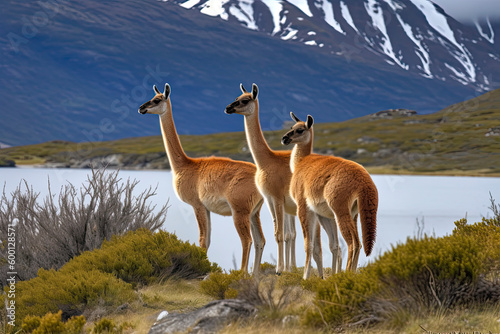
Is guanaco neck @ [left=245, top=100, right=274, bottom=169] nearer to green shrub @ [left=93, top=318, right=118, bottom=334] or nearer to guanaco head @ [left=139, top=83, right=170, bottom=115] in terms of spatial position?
guanaco head @ [left=139, top=83, right=170, bottom=115]

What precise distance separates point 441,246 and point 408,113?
143078 mm

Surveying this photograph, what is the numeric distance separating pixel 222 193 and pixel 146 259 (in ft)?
5.19

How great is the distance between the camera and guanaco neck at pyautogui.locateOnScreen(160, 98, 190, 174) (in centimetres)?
1027

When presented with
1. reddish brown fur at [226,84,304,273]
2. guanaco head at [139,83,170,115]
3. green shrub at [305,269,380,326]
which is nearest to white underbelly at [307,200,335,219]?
reddish brown fur at [226,84,304,273]

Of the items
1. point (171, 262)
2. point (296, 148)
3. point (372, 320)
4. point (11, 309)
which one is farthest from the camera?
point (171, 262)

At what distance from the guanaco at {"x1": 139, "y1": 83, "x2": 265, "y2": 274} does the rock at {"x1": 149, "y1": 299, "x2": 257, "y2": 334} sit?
2122mm

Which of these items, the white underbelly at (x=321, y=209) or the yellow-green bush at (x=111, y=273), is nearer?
the white underbelly at (x=321, y=209)

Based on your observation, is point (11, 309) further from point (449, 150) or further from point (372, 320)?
point (449, 150)

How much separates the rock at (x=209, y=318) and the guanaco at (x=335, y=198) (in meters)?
1.48

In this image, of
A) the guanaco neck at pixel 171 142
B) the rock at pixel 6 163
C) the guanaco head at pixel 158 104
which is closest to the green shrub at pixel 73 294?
the guanaco neck at pixel 171 142

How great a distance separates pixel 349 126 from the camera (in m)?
124

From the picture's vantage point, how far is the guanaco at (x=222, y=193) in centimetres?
927

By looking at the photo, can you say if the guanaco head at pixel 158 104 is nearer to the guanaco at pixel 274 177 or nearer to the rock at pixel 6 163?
the guanaco at pixel 274 177

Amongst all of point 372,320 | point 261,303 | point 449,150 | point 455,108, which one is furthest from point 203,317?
point 455,108
